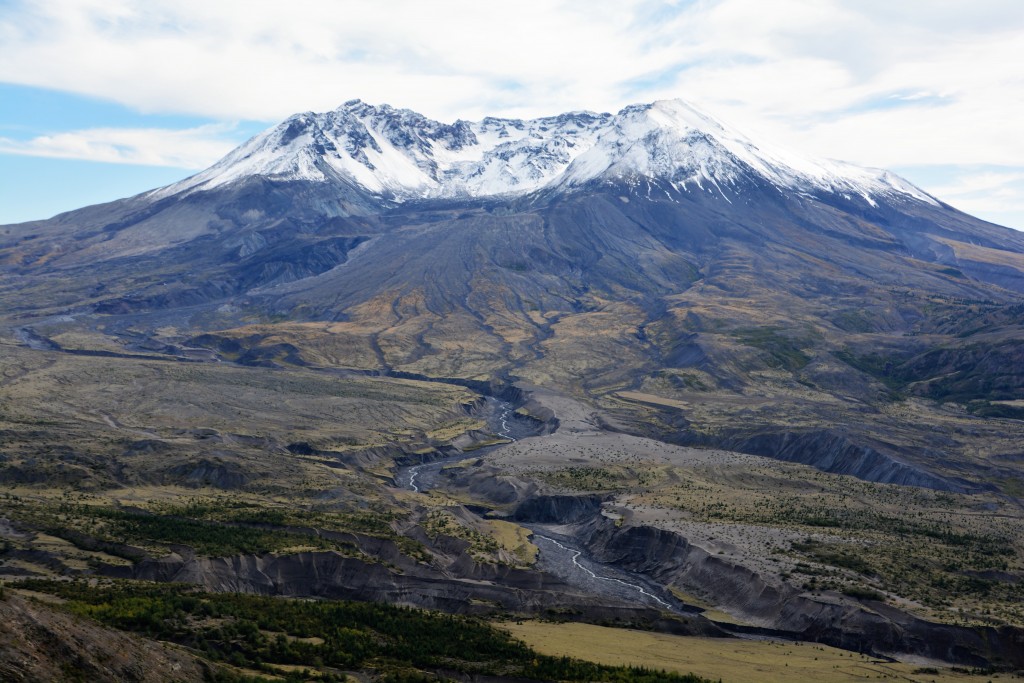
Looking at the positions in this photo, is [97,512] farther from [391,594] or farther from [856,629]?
[856,629]

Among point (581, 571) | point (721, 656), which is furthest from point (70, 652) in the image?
point (581, 571)

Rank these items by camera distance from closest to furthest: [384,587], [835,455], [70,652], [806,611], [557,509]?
[70,652]
[384,587]
[806,611]
[557,509]
[835,455]

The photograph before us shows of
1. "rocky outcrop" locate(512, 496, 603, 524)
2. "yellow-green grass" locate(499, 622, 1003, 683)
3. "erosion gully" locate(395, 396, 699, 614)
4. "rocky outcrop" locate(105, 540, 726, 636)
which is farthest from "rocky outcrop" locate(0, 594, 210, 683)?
"rocky outcrop" locate(512, 496, 603, 524)

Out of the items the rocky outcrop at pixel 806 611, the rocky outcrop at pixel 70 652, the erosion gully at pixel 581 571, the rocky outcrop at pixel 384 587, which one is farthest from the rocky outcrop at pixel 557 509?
the rocky outcrop at pixel 70 652

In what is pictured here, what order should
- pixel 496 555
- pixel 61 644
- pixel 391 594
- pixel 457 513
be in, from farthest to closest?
pixel 457 513 < pixel 496 555 < pixel 391 594 < pixel 61 644

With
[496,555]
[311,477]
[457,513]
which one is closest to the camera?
[496,555]

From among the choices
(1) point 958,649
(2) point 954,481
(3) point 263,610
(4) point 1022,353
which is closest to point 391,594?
(3) point 263,610

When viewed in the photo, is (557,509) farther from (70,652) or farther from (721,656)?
(70,652)

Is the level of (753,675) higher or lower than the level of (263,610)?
lower

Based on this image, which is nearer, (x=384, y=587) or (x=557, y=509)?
(x=384, y=587)
